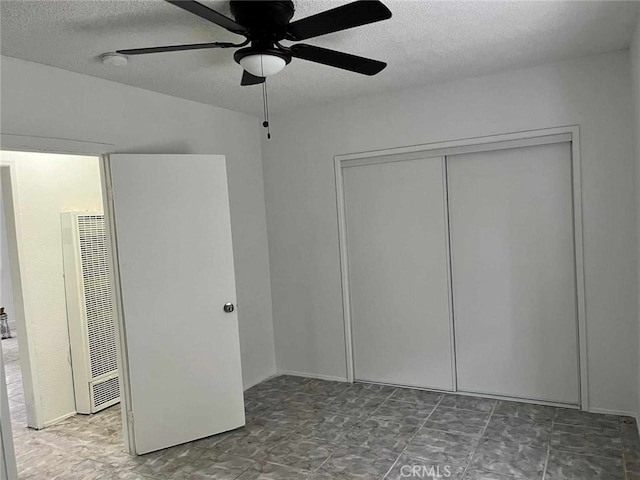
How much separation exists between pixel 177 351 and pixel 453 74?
269 centimetres

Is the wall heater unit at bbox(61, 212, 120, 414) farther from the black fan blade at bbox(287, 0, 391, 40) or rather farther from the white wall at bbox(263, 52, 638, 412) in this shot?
the black fan blade at bbox(287, 0, 391, 40)

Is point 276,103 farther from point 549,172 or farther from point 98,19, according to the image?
point 549,172

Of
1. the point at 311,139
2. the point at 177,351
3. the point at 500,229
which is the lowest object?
the point at 177,351

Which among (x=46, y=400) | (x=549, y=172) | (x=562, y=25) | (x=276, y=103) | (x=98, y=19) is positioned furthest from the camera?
(x=276, y=103)

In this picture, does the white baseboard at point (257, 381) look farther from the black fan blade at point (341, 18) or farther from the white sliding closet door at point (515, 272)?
the black fan blade at point (341, 18)

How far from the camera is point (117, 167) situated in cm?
310

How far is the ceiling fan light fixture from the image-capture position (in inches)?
83.0

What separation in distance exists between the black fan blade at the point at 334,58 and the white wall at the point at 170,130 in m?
1.55

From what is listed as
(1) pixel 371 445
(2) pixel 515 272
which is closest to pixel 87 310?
(1) pixel 371 445

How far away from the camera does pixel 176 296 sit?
3285mm

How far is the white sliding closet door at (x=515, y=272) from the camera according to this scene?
11.3 ft

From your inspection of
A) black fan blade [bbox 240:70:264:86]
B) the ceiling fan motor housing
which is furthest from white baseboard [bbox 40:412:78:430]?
the ceiling fan motor housing

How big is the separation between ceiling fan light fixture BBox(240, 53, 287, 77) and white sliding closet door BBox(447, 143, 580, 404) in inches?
79.1

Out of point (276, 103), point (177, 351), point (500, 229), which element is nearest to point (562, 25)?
point (500, 229)
